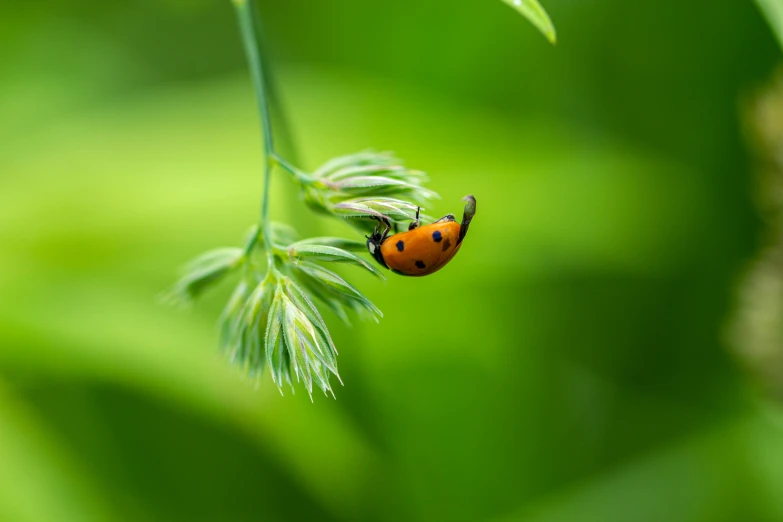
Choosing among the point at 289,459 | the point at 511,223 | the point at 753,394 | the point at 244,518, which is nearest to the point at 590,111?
the point at 511,223

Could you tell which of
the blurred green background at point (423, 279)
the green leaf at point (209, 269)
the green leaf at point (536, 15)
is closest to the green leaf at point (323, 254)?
the green leaf at point (209, 269)

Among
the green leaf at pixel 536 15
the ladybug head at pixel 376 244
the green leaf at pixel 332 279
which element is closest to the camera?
the green leaf at pixel 536 15

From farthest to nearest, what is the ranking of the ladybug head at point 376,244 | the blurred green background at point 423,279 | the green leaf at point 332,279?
1. the blurred green background at point 423,279
2. the ladybug head at point 376,244
3. the green leaf at point 332,279

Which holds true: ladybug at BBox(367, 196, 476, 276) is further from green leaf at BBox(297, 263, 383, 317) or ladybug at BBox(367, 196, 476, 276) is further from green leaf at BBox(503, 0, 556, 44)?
green leaf at BBox(503, 0, 556, 44)

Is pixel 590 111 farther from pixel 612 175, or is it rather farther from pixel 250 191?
pixel 250 191

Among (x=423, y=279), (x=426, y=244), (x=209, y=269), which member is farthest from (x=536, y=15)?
(x=423, y=279)

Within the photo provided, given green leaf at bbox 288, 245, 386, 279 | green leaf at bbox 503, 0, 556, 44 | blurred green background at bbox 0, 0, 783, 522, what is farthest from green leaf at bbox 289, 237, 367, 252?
blurred green background at bbox 0, 0, 783, 522

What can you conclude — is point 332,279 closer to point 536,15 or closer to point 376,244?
point 376,244

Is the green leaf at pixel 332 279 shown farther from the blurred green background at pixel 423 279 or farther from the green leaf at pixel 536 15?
the blurred green background at pixel 423 279
